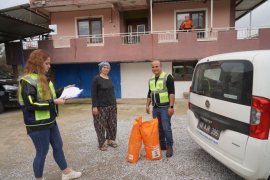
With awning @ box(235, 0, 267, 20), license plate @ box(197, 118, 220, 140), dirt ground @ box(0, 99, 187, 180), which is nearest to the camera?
license plate @ box(197, 118, 220, 140)

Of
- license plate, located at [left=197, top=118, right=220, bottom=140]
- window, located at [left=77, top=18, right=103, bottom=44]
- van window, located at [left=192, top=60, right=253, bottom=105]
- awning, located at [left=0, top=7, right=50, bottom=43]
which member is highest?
window, located at [left=77, top=18, right=103, bottom=44]

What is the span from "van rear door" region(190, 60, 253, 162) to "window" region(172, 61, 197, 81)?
26.3 feet

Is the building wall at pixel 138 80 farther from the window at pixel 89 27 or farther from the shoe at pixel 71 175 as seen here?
the shoe at pixel 71 175

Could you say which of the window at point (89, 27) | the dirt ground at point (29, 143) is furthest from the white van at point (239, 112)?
the window at point (89, 27)

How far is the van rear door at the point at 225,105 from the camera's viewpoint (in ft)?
7.79

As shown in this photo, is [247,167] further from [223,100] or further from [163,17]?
[163,17]

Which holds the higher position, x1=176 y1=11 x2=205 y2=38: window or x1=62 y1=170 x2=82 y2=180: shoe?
x1=176 y1=11 x2=205 y2=38: window

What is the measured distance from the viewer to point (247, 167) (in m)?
2.31

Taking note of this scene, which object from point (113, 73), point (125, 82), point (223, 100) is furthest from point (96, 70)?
point (223, 100)

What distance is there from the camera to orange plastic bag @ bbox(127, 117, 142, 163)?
3.55 metres

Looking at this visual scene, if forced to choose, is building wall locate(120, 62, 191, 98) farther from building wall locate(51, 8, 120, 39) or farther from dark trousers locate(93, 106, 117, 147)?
dark trousers locate(93, 106, 117, 147)

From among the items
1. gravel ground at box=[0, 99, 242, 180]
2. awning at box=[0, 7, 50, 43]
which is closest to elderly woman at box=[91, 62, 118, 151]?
gravel ground at box=[0, 99, 242, 180]

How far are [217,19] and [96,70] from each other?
6832 millimetres

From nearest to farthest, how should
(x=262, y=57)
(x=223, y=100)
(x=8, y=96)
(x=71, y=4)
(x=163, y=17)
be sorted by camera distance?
(x=262, y=57) → (x=223, y=100) → (x=8, y=96) → (x=71, y=4) → (x=163, y=17)
